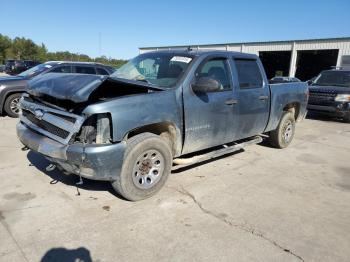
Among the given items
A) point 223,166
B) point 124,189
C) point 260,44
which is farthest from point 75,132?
point 260,44

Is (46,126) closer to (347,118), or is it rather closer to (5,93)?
(5,93)

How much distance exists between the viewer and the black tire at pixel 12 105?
9320 millimetres

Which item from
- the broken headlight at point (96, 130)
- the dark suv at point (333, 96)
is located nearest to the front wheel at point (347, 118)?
the dark suv at point (333, 96)

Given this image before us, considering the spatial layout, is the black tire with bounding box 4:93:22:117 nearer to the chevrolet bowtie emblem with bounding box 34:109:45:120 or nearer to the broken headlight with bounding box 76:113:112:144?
the chevrolet bowtie emblem with bounding box 34:109:45:120

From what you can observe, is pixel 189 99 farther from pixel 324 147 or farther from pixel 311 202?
pixel 324 147

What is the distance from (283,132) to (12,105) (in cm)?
752

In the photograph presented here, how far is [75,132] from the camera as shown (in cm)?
357

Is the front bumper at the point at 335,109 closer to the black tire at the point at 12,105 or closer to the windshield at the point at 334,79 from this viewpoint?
the windshield at the point at 334,79

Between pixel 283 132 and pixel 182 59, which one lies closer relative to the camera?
pixel 182 59

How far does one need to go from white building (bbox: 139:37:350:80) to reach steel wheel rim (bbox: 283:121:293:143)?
7.79 meters

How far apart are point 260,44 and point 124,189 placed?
28.3m

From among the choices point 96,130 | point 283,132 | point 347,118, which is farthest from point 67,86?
point 347,118

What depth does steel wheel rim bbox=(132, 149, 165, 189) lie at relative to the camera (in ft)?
13.0

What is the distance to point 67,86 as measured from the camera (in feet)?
12.9
